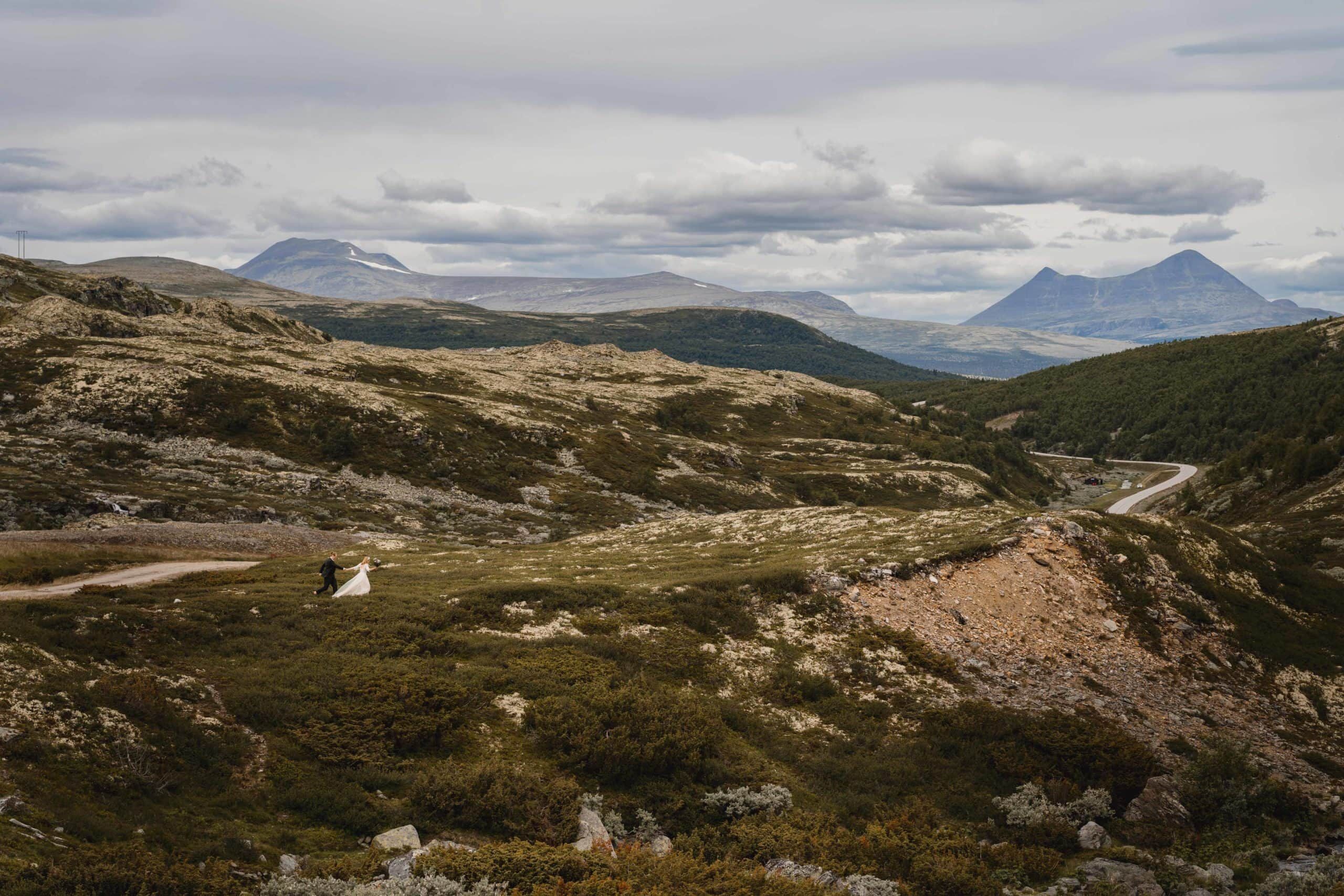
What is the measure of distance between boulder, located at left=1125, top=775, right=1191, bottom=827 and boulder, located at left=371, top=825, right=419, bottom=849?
82.6ft

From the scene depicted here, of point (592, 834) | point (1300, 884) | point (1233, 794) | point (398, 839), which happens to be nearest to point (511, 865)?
point (398, 839)

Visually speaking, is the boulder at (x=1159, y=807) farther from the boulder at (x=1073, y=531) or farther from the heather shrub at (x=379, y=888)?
the heather shrub at (x=379, y=888)

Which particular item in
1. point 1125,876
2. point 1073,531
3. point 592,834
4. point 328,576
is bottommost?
point 1125,876

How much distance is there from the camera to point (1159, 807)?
96.7 feet

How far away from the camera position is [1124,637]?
1628 inches

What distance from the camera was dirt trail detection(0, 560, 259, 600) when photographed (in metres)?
34.3

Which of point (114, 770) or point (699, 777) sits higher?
point (114, 770)

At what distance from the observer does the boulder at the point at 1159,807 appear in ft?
95.5

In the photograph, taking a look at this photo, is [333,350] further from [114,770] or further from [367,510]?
[114,770]

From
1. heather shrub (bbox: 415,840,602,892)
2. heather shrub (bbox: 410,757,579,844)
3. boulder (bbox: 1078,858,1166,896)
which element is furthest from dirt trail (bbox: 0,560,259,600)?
boulder (bbox: 1078,858,1166,896)

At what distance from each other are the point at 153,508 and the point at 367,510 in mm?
18914

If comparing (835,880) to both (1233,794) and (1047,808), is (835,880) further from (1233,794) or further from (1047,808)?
(1233,794)

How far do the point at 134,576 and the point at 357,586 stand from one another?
40.2ft

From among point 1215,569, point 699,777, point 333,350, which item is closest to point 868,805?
point 699,777
